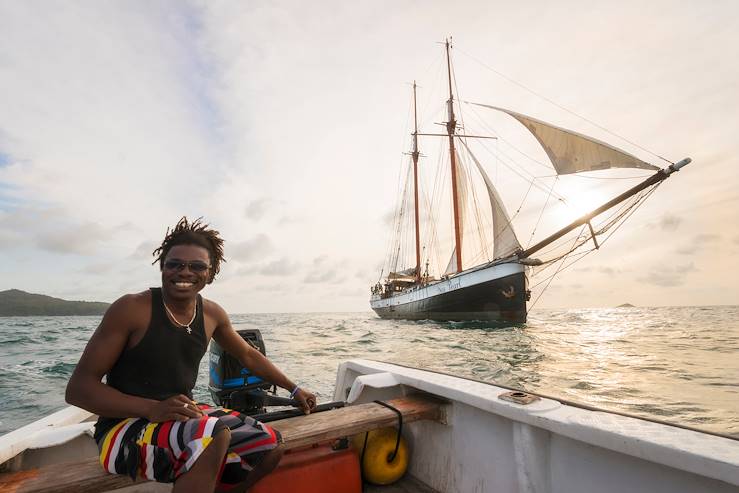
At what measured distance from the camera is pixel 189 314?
2.12 metres

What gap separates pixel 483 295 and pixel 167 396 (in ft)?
87.4

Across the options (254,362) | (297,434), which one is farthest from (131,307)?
(297,434)

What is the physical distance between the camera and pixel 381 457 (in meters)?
2.91

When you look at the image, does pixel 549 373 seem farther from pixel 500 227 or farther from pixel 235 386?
pixel 500 227

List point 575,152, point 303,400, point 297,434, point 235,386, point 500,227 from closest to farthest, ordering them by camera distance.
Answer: point 297,434 < point 303,400 < point 235,386 < point 575,152 < point 500,227

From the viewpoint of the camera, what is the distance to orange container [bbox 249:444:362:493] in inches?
93.4

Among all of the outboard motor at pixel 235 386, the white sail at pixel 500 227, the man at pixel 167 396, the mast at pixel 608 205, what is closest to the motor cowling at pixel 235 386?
the outboard motor at pixel 235 386

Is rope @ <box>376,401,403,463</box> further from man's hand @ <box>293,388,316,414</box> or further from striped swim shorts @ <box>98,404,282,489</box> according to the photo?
striped swim shorts @ <box>98,404,282,489</box>

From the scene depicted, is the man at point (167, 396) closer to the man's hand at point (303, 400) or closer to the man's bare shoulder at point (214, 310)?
the man's bare shoulder at point (214, 310)

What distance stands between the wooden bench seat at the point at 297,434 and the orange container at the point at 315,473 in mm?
281

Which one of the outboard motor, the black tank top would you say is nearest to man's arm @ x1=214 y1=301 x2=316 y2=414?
the black tank top

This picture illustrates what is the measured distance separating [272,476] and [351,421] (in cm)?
58

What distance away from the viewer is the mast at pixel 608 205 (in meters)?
19.0

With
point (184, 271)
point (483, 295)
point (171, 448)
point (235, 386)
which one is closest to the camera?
point (171, 448)
